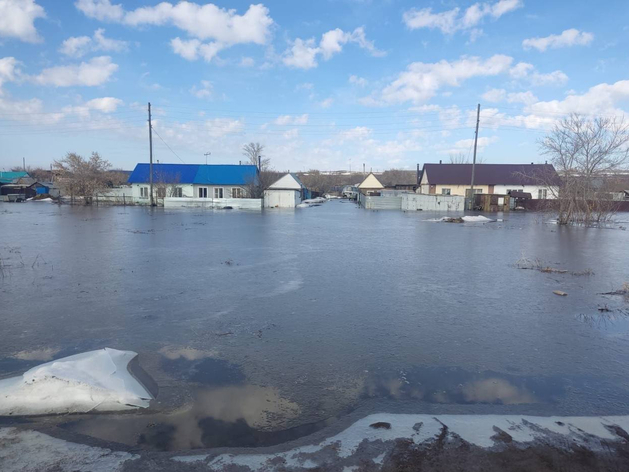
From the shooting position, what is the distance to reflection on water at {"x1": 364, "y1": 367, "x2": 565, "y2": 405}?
4434 millimetres

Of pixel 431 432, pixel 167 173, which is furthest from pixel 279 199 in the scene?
pixel 431 432

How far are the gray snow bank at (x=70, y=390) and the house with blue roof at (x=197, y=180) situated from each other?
4505 cm

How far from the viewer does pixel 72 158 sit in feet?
151

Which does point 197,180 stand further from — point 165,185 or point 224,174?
point 165,185

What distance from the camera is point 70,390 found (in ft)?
13.9

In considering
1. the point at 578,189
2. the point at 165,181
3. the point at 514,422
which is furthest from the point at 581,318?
the point at 165,181

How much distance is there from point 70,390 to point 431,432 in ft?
11.7

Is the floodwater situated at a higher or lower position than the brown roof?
lower

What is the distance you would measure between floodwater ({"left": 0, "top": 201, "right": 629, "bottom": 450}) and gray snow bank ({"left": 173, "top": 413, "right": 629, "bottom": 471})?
20 centimetres

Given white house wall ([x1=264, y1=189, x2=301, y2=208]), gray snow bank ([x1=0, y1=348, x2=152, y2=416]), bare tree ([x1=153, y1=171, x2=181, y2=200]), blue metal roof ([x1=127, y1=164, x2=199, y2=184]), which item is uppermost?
blue metal roof ([x1=127, y1=164, x2=199, y2=184])

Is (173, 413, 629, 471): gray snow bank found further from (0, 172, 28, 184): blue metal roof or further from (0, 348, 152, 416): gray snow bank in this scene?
(0, 172, 28, 184): blue metal roof

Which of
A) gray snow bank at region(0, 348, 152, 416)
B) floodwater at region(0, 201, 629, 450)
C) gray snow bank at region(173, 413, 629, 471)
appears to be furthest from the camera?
floodwater at region(0, 201, 629, 450)

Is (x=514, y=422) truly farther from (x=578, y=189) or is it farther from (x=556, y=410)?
(x=578, y=189)

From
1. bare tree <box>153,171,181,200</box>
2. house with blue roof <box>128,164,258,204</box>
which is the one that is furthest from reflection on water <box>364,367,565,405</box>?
house with blue roof <box>128,164,258,204</box>
